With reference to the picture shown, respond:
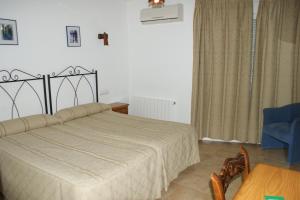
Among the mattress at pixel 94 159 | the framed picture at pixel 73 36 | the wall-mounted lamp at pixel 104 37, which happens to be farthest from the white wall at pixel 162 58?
the mattress at pixel 94 159

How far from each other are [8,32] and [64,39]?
2.66 ft

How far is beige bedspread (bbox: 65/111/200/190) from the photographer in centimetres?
268

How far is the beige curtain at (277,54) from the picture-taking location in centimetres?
360

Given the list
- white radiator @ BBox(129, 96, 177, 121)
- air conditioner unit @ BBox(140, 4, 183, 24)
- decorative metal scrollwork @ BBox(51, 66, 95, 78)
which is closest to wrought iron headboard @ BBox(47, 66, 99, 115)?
decorative metal scrollwork @ BBox(51, 66, 95, 78)

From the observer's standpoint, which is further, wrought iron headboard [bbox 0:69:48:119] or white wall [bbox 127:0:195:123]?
white wall [bbox 127:0:195:123]

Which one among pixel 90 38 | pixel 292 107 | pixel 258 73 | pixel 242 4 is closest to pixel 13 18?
pixel 90 38

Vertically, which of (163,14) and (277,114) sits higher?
(163,14)

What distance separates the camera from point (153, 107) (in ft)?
15.6

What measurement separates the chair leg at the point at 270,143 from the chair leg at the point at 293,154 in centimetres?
53

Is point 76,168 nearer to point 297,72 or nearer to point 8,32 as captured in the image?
point 8,32

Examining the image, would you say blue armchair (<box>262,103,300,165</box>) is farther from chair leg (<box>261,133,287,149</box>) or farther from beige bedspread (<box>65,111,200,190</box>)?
beige bedspread (<box>65,111,200,190</box>)

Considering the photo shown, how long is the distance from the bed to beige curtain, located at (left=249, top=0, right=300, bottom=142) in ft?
5.09

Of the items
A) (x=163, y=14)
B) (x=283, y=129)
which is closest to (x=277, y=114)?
(x=283, y=129)

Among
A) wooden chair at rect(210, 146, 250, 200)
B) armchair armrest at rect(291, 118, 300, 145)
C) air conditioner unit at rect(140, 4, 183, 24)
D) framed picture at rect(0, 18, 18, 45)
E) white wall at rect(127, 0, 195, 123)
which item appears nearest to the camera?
wooden chair at rect(210, 146, 250, 200)
